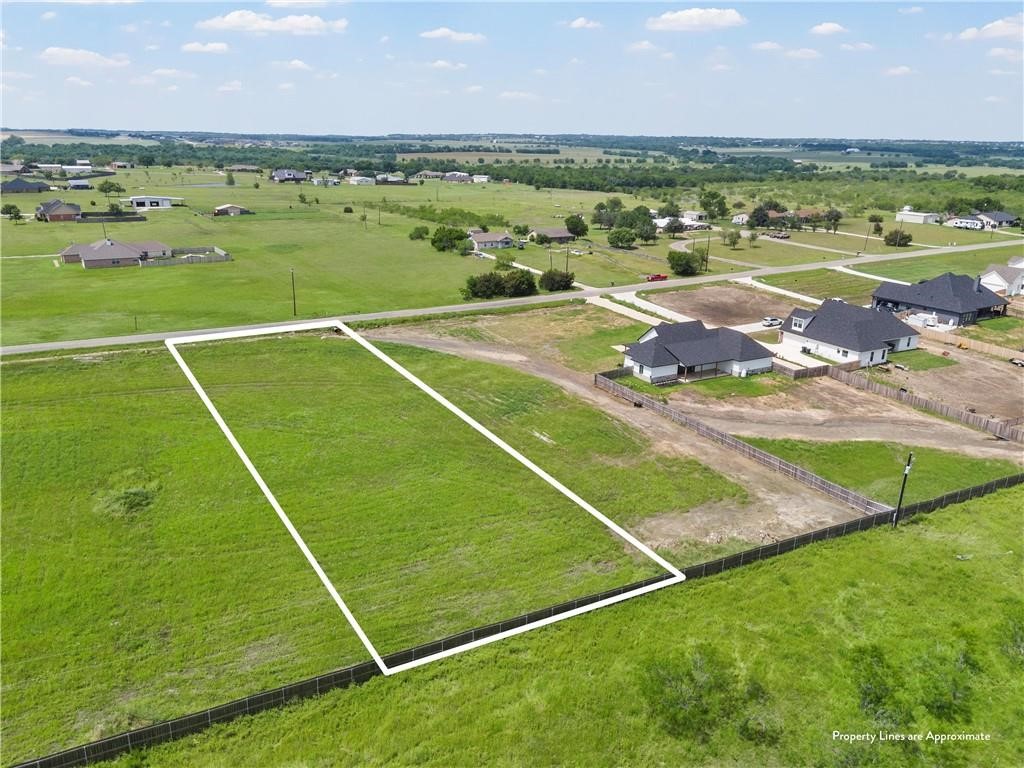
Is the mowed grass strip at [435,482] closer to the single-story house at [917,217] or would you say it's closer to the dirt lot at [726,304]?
the dirt lot at [726,304]

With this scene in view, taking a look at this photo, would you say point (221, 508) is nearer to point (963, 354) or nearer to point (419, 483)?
point (419, 483)

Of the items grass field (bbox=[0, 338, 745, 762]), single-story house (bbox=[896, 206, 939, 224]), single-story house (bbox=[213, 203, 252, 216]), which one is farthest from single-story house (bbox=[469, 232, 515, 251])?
single-story house (bbox=[896, 206, 939, 224])

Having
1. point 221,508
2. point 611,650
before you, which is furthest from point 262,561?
point 611,650

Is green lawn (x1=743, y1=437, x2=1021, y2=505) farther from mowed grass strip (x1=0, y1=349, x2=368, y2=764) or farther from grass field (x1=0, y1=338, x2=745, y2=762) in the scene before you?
mowed grass strip (x1=0, y1=349, x2=368, y2=764)

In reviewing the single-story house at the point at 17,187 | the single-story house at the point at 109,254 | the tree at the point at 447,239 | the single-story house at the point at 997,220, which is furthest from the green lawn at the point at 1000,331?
the single-story house at the point at 17,187

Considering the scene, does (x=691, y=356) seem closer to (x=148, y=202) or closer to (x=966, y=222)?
(x=966, y=222)

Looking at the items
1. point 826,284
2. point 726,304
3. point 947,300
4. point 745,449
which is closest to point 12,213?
point 726,304
